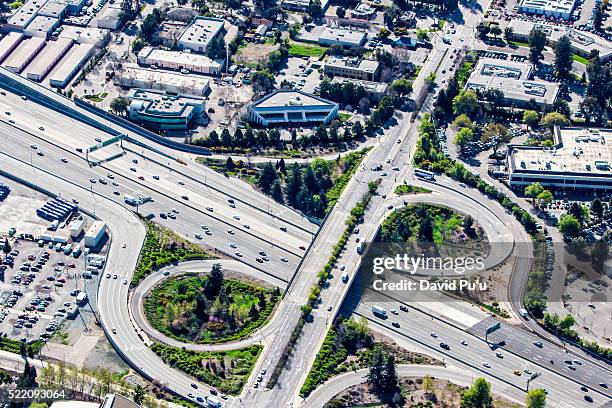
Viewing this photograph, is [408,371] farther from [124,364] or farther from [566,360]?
[124,364]

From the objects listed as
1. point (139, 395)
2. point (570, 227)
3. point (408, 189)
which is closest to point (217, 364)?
point (139, 395)

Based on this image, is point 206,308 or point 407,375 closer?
point 407,375

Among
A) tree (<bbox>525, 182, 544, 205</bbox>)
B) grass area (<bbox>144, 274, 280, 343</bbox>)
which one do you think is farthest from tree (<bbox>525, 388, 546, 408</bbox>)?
tree (<bbox>525, 182, 544, 205</bbox>)

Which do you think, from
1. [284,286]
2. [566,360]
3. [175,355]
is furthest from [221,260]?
[566,360]

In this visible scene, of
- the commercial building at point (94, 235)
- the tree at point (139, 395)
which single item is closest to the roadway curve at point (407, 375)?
the tree at point (139, 395)

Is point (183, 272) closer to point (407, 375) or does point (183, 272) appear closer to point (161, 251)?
point (161, 251)

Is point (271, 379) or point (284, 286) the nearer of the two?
point (271, 379)

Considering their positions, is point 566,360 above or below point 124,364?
above
